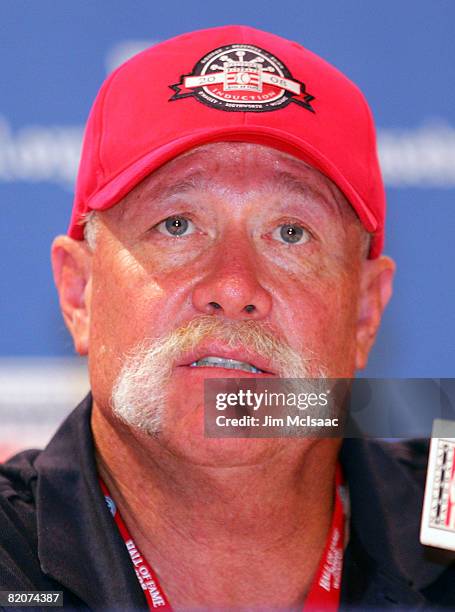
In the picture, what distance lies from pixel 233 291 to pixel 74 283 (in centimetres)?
28

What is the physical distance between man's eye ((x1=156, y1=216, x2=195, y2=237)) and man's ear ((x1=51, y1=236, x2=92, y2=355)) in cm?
12

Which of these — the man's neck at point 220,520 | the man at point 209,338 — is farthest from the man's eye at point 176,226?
the man's neck at point 220,520

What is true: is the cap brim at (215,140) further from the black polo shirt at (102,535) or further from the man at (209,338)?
the black polo shirt at (102,535)

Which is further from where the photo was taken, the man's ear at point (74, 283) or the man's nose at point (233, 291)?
the man's ear at point (74, 283)

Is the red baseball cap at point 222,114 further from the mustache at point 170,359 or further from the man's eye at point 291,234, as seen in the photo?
the mustache at point 170,359

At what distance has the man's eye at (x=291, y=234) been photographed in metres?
1.05

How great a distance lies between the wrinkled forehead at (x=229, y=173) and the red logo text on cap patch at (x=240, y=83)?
0.16 ft

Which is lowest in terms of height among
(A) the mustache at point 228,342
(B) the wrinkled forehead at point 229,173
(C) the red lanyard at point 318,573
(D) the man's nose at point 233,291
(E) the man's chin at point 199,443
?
(C) the red lanyard at point 318,573

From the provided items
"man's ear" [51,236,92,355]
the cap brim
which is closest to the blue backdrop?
"man's ear" [51,236,92,355]

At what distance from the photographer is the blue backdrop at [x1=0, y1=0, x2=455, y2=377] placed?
123cm

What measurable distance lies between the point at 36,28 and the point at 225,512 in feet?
2.23

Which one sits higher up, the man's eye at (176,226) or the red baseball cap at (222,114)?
the red baseball cap at (222,114)

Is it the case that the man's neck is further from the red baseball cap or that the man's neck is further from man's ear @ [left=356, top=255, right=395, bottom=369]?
the red baseball cap

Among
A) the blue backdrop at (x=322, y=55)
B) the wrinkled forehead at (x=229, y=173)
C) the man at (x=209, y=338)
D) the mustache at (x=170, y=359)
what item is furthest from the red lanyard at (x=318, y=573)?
the wrinkled forehead at (x=229, y=173)
